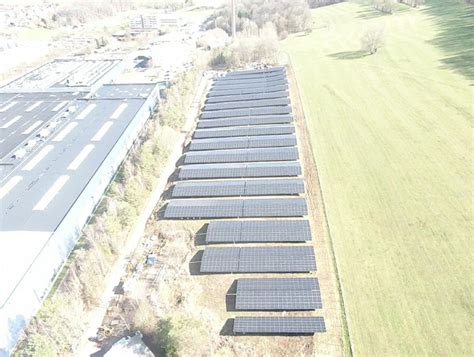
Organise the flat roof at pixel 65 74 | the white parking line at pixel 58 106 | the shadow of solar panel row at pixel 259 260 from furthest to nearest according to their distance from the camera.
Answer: the flat roof at pixel 65 74 < the white parking line at pixel 58 106 < the shadow of solar panel row at pixel 259 260

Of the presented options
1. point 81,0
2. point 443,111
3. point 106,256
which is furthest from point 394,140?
point 81,0

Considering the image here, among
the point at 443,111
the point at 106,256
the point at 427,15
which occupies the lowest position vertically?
the point at 106,256

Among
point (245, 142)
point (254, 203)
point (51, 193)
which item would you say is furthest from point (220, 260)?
point (51, 193)

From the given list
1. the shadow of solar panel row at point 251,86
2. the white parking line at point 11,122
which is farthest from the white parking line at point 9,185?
the shadow of solar panel row at point 251,86

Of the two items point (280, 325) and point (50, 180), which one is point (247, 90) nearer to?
point (50, 180)

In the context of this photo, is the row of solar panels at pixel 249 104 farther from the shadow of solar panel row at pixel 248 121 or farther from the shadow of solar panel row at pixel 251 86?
the shadow of solar panel row at pixel 251 86

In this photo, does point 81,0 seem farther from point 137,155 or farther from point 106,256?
point 106,256

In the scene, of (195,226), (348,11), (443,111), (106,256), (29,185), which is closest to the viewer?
(106,256)
